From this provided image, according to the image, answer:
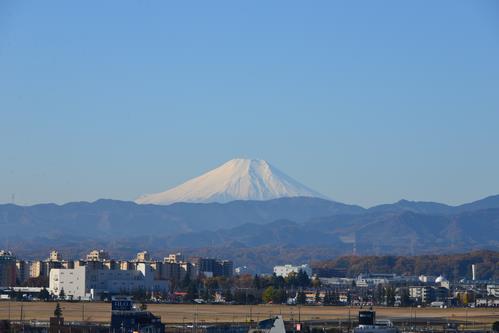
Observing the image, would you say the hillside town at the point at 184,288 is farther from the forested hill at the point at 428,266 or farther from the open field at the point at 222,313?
the forested hill at the point at 428,266

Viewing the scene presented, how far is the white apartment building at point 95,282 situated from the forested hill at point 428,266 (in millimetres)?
41714

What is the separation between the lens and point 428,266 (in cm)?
13288

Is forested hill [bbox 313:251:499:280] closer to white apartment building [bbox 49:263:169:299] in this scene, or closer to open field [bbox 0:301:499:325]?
white apartment building [bbox 49:263:169:299]

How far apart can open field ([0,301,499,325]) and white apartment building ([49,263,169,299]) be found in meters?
10.7

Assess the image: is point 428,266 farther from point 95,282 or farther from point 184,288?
point 95,282

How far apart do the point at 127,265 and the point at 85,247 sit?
337 feet

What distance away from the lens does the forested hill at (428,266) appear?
5034 inches

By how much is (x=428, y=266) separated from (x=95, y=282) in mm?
57887

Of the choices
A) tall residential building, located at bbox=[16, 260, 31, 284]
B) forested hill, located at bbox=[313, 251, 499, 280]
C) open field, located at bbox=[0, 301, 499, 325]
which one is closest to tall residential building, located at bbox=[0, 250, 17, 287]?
tall residential building, located at bbox=[16, 260, 31, 284]

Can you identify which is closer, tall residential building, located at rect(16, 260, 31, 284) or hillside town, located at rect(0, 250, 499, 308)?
hillside town, located at rect(0, 250, 499, 308)

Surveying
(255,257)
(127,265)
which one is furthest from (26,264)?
(255,257)

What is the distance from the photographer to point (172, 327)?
144 ft

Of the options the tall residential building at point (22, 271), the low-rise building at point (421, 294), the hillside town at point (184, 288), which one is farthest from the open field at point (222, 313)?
the tall residential building at point (22, 271)

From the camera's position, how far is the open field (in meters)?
51.3
